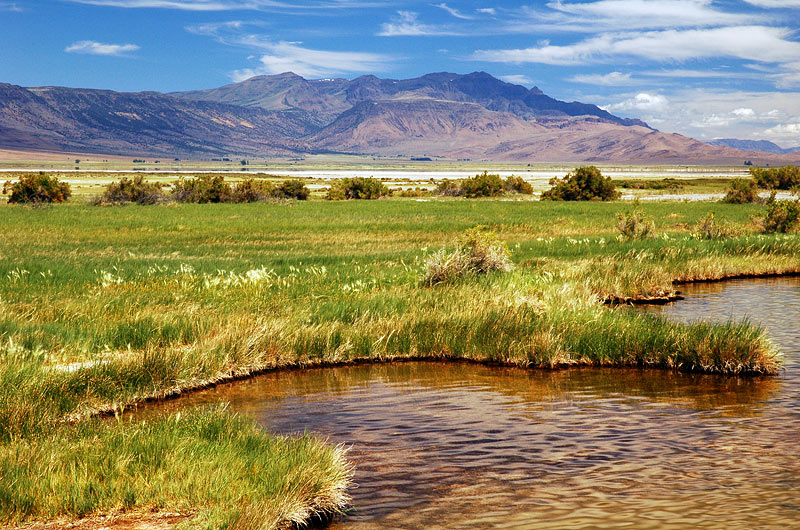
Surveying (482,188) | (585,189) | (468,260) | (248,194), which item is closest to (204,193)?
(248,194)

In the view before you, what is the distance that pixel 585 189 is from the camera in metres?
71.9

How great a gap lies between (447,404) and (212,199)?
56.5 m

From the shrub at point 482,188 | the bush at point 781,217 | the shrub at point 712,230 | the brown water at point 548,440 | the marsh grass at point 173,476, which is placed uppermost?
the shrub at point 482,188

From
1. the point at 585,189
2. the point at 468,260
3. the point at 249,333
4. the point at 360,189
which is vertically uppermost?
the point at 585,189

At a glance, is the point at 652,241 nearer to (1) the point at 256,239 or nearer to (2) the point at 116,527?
(1) the point at 256,239

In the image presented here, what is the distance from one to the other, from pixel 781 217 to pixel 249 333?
1328 inches

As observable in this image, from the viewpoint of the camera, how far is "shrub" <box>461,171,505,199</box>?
249 ft

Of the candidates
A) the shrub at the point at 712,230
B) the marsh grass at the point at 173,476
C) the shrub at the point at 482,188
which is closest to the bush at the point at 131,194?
the shrub at the point at 482,188

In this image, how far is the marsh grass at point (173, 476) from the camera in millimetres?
7086

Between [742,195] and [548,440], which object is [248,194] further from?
[548,440]

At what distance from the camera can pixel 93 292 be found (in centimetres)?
1822

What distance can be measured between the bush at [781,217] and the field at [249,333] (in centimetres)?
634

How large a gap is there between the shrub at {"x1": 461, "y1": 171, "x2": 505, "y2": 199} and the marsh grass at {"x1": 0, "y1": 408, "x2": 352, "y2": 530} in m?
67.4

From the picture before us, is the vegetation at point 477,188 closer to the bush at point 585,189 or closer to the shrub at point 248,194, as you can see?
the bush at point 585,189
